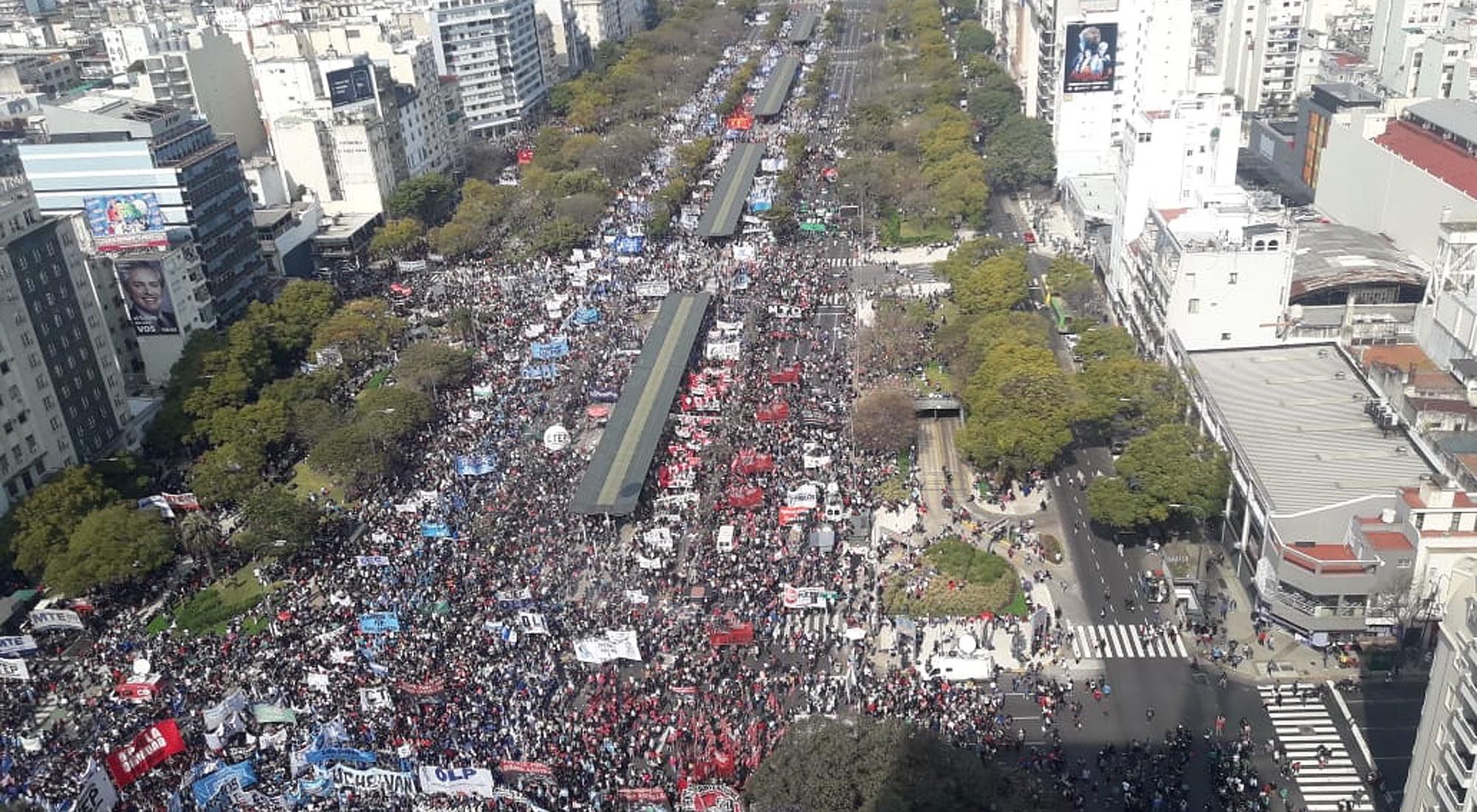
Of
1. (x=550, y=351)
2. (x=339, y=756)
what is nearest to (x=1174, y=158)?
(x=550, y=351)

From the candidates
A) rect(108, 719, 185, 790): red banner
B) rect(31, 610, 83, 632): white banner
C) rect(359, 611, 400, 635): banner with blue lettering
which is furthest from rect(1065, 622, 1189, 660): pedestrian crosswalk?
rect(31, 610, 83, 632): white banner

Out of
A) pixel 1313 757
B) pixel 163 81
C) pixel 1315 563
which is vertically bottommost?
pixel 1313 757

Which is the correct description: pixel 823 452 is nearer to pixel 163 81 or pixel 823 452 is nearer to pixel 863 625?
pixel 863 625

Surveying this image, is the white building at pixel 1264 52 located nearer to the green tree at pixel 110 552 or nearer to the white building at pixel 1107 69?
the white building at pixel 1107 69

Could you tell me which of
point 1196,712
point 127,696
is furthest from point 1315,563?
point 127,696

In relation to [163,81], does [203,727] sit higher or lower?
lower

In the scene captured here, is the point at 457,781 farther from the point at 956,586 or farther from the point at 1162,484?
the point at 1162,484
